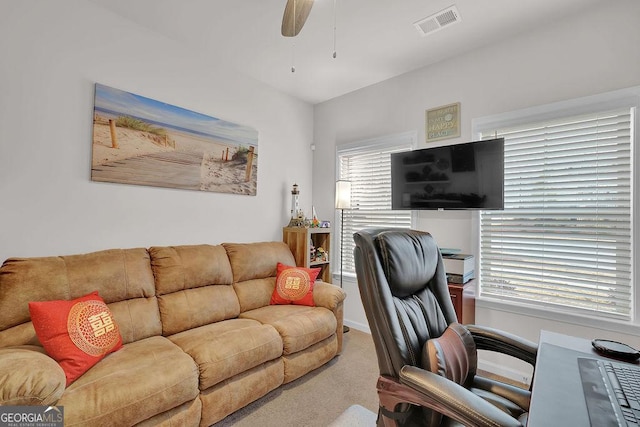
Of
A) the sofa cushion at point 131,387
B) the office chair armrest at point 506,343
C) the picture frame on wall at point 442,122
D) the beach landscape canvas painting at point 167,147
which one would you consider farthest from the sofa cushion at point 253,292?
the picture frame on wall at point 442,122

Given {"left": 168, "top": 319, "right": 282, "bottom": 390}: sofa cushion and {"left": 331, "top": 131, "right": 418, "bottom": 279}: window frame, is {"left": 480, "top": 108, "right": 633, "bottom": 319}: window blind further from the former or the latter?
{"left": 168, "top": 319, "right": 282, "bottom": 390}: sofa cushion

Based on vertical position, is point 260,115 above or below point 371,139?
above

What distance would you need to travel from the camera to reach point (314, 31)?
2498 millimetres

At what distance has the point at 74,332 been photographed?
5.25 feet

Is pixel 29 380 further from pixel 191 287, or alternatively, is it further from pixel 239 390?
pixel 191 287

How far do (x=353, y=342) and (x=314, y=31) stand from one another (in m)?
3.04

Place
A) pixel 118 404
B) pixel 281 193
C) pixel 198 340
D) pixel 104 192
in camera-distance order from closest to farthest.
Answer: pixel 118 404 → pixel 198 340 → pixel 104 192 → pixel 281 193

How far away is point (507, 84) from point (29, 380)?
3.64m

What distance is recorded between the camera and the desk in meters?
0.77

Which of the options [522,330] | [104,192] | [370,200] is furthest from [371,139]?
[104,192]

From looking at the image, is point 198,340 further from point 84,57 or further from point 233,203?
point 84,57

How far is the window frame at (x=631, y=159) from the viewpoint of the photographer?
2027 millimetres

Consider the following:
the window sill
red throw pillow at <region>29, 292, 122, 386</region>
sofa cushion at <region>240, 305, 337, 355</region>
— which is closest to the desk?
the window sill

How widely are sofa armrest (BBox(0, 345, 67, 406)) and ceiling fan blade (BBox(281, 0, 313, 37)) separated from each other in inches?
85.3
